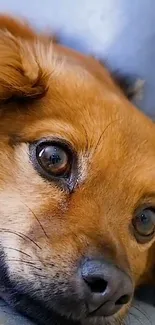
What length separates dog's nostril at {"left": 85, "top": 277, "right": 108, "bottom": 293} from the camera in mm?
1145

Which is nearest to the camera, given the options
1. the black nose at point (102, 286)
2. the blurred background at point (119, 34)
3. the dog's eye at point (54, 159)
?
the black nose at point (102, 286)

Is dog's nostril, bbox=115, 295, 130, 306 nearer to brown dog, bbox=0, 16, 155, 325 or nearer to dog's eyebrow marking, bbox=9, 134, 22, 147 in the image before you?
brown dog, bbox=0, 16, 155, 325

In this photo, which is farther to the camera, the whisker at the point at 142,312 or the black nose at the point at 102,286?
the whisker at the point at 142,312

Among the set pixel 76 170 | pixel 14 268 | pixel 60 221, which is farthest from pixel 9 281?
pixel 76 170

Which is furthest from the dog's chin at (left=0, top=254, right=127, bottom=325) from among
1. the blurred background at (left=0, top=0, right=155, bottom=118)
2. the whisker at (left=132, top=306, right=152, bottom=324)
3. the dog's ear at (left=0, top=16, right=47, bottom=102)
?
the blurred background at (left=0, top=0, right=155, bottom=118)

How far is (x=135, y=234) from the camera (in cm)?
148

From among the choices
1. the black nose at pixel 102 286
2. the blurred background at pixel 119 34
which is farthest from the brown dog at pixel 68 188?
the blurred background at pixel 119 34

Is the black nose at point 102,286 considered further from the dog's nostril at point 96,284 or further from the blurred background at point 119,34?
the blurred background at point 119,34

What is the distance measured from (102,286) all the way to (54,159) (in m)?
0.29

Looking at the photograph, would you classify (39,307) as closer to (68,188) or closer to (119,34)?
(68,188)

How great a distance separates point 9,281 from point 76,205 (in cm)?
18

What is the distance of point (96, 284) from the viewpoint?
1.15m

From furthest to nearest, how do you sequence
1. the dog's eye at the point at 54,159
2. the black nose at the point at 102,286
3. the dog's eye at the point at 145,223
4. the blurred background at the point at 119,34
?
the blurred background at the point at 119,34, the dog's eye at the point at 145,223, the dog's eye at the point at 54,159, the black nose at the point at 102,286

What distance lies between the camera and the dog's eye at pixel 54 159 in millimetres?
1341
